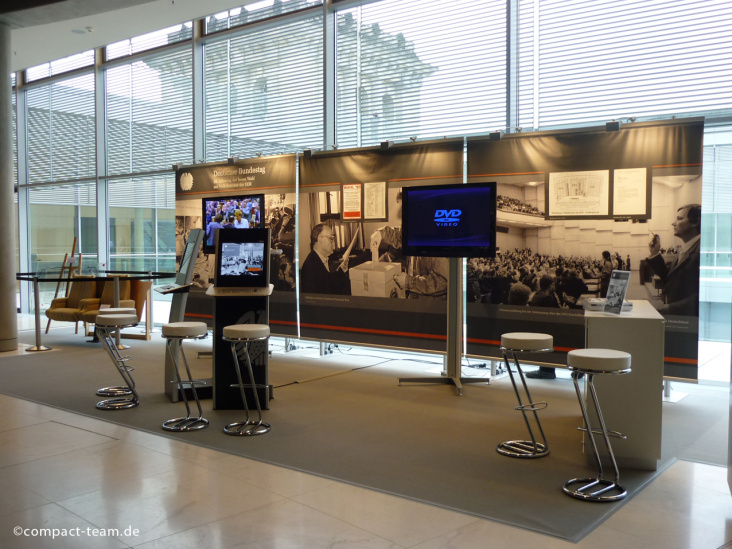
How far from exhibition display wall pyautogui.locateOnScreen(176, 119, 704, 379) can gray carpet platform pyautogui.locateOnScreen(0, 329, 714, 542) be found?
0.64 m

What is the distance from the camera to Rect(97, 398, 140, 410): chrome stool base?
575cm

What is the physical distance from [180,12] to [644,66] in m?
5.88

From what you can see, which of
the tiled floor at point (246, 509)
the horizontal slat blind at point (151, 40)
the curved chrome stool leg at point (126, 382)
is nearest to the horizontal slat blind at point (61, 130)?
the horizontal slat blind at point (151, 40)

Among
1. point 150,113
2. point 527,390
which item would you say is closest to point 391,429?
point 527,390

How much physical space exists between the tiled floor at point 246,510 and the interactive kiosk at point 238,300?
1.22m

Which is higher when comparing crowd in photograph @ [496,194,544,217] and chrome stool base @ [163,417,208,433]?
A: crowd in photograph @ [496,194,544,217]

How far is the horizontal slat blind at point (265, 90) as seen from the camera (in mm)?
8930

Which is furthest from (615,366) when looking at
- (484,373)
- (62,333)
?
(62,333)

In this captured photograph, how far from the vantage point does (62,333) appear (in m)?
10.7

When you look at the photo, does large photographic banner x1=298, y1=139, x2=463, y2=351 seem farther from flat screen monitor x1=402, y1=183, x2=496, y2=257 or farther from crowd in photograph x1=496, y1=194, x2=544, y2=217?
flat screen monitor x1=402, y1=183, x2=496, y2=257

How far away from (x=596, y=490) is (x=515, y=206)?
11.4 feet

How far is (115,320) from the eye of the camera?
584cm

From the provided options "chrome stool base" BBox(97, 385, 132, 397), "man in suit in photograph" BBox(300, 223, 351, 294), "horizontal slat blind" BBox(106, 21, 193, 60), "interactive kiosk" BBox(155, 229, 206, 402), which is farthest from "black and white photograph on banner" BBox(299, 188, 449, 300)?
"horizontal slat blind" BBox(106, 21, 193, 60)

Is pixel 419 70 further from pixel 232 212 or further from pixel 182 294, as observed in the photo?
pixel 182 294
